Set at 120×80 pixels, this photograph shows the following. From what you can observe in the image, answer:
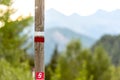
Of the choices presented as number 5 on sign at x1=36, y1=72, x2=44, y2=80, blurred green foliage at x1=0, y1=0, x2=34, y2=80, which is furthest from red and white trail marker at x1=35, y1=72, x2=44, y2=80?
blurred green foliage at x1=0, y1=0, x2=34, y2=80

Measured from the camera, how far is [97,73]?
47344mm

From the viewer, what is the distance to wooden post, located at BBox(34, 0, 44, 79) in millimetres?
5414

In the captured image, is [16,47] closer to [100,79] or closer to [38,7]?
[38,7]

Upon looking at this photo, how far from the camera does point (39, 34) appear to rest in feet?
17.7

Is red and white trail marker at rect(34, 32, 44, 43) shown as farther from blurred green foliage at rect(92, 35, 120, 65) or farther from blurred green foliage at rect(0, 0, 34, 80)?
blurred green foliage at rect(92, 35, 120, 65)

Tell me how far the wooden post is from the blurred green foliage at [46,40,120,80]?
3773 centimetres

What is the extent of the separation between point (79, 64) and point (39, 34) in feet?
133

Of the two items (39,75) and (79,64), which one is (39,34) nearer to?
(39,75)

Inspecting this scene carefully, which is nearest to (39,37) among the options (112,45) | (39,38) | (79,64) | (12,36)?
(39,38)

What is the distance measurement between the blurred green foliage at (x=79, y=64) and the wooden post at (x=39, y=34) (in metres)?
37.7

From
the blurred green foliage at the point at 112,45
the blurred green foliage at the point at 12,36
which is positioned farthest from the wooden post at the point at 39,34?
the blurred green foliage at the point at 112,45

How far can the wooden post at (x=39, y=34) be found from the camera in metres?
5.41

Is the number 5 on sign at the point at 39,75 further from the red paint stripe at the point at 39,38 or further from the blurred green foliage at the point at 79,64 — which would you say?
the blurred green foliage at the point at 79,64

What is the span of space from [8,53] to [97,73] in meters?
28.1
